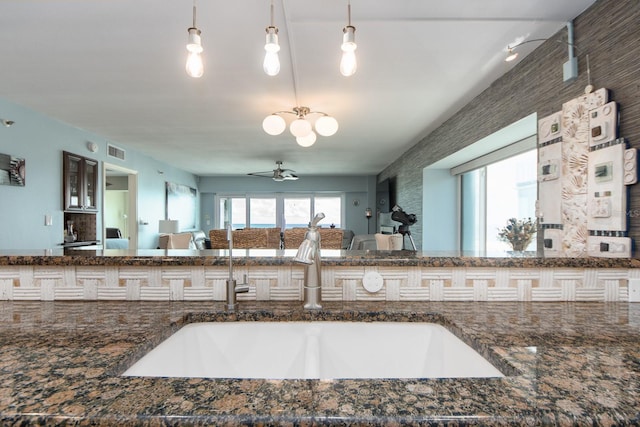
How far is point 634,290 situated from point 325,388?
1104 mm

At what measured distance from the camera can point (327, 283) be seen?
1.04 meters

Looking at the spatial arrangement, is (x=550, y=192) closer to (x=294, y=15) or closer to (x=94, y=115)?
(x=294, y=15)

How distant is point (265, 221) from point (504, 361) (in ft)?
28.0

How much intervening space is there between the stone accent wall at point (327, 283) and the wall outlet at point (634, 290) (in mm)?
11

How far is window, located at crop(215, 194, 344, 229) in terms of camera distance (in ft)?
28.9

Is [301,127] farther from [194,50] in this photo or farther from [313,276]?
[313,276]

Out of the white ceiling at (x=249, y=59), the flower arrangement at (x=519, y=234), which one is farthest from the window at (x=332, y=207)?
the flower arrangement at (x=519, y=234)

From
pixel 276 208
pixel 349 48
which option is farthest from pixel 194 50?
pixel 276 208

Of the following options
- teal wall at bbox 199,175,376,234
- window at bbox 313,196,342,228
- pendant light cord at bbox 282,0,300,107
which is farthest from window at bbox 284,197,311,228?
pendant light cord at bbox 282,0,300,107

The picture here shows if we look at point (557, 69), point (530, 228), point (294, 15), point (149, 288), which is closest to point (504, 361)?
point (149, 288)

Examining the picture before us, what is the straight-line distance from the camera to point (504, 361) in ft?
1.96

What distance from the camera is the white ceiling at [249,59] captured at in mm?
1755

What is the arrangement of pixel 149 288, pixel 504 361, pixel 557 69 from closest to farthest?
1. pixel 504 361
2. pixel 149 288
3. pixel 557 69

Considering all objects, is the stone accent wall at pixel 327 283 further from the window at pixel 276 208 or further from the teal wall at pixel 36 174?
the window at pixel 276 208
